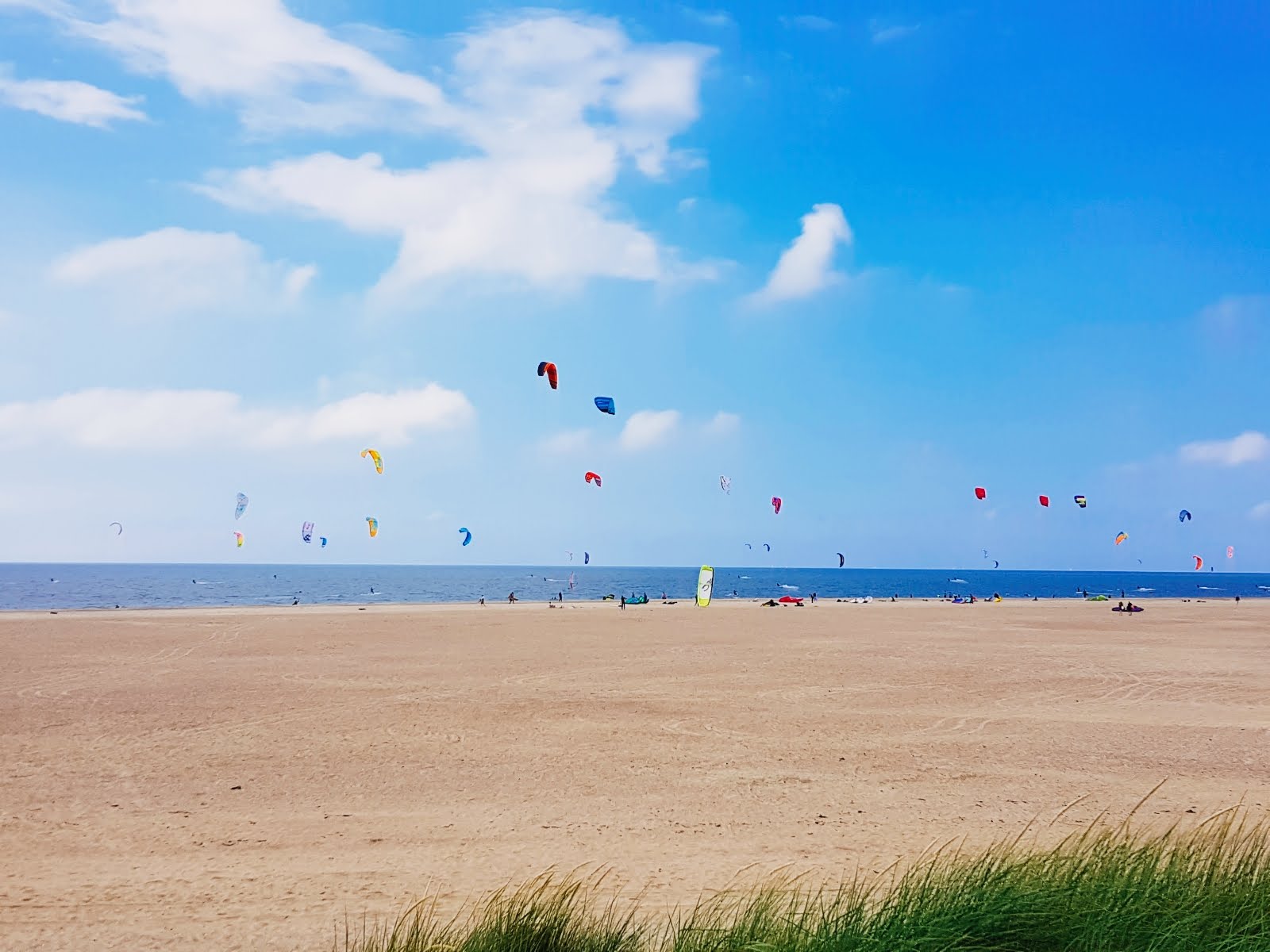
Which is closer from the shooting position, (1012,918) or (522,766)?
(1012,918)

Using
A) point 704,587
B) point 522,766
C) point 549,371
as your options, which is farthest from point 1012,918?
point 704,587

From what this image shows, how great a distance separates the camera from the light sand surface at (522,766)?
6391 mm

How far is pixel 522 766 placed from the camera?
994cm

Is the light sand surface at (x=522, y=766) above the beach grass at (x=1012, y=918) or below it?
below

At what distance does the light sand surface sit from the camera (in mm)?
6391

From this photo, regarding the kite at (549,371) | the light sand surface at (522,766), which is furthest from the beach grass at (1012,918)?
the kite at (549,371)

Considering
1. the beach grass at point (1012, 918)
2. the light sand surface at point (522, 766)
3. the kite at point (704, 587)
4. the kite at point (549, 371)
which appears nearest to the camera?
the beach grass at point (1012, 918)

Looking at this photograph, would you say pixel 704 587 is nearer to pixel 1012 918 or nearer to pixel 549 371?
pixel 549 371

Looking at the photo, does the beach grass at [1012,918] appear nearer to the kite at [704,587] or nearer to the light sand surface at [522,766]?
the light sand surface at [522,766]

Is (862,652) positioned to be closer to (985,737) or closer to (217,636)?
(985,737)

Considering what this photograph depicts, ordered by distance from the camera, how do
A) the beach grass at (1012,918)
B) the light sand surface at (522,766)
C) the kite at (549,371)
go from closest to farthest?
the beach grass at (1012,918) → the light sand surface at (522,766) → the kite at (549,371)

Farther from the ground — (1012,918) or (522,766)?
(1012,918)

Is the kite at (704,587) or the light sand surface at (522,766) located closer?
the light sand surface at (522,766)

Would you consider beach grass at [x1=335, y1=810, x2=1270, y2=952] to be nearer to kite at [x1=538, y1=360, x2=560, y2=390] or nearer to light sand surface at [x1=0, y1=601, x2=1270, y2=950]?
light sand surface at [x1=0, y1=601, x2=1270, y2=950]
